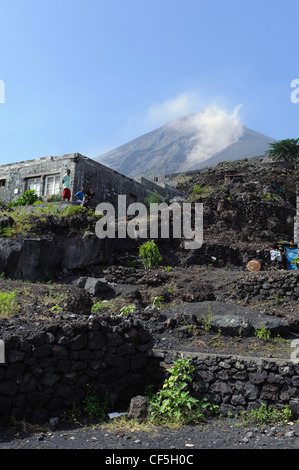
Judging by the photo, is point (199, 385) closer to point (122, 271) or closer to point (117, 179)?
point (122, 271)

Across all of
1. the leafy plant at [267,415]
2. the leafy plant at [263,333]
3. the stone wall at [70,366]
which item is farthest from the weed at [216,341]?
the leafy plant at [267,415]

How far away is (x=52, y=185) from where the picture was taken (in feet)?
66.9

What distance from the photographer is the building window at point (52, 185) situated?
66.1 feet

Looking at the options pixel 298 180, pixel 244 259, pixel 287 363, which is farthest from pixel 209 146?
pixel 287 363

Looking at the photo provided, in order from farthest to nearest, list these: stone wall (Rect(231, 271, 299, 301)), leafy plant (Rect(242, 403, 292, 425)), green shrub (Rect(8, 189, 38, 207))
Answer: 1. green shrub (Rect(8, 189, 38, 207))
2. stone wall (Rect(231, 271, 299, 301))
3. leafy plant (Rect(242, 403, 292, 425))

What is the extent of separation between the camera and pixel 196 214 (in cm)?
1948

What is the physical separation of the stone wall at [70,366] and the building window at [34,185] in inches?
567

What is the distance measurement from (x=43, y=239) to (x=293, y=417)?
10645mm

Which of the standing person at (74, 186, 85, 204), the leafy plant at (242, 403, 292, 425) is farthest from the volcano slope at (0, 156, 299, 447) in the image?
the standing person at (74, 186, 85, 204)

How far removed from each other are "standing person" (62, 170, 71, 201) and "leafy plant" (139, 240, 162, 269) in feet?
17.5

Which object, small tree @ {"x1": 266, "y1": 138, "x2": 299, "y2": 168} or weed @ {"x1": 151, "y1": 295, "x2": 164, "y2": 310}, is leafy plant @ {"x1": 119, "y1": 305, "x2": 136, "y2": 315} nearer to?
weed @ {"x1": 151, "y1": 295, "x2": 164, "y2": 310}

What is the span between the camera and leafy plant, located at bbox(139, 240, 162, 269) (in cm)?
1510

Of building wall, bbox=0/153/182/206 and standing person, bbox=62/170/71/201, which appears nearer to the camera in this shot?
standing person, bbox=62/170/71/201

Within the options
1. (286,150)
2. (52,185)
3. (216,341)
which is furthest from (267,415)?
(286,150)
